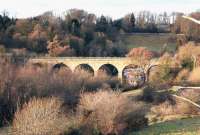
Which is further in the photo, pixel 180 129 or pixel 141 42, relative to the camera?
pixel 141 42

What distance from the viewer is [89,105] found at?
2116 centimetres

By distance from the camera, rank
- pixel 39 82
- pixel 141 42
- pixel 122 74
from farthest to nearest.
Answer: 1. pixel 141 42
2. pixel 122 74
3. pixel 39 82

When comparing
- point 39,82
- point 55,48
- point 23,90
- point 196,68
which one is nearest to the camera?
point 23,90

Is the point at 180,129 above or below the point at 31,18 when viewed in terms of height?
below

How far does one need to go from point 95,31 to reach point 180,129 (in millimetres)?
44366

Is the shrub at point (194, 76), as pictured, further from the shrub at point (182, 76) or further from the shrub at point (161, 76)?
the shrub at point (161, 76)

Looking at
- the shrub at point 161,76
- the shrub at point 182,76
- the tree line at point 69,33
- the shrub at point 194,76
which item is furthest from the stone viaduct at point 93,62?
the shrub at point 194,76

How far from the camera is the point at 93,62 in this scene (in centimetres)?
4909

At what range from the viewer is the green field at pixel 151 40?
2458 inches

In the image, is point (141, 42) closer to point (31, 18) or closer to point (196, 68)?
point (31, 18)

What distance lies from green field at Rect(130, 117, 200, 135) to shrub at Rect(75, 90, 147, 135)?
28.0 inches

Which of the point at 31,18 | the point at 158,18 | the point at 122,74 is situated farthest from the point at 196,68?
the point at 158,18

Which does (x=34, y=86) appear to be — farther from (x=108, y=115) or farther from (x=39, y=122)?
(x=39, y=122)

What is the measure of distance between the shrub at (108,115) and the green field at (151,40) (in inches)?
1532
